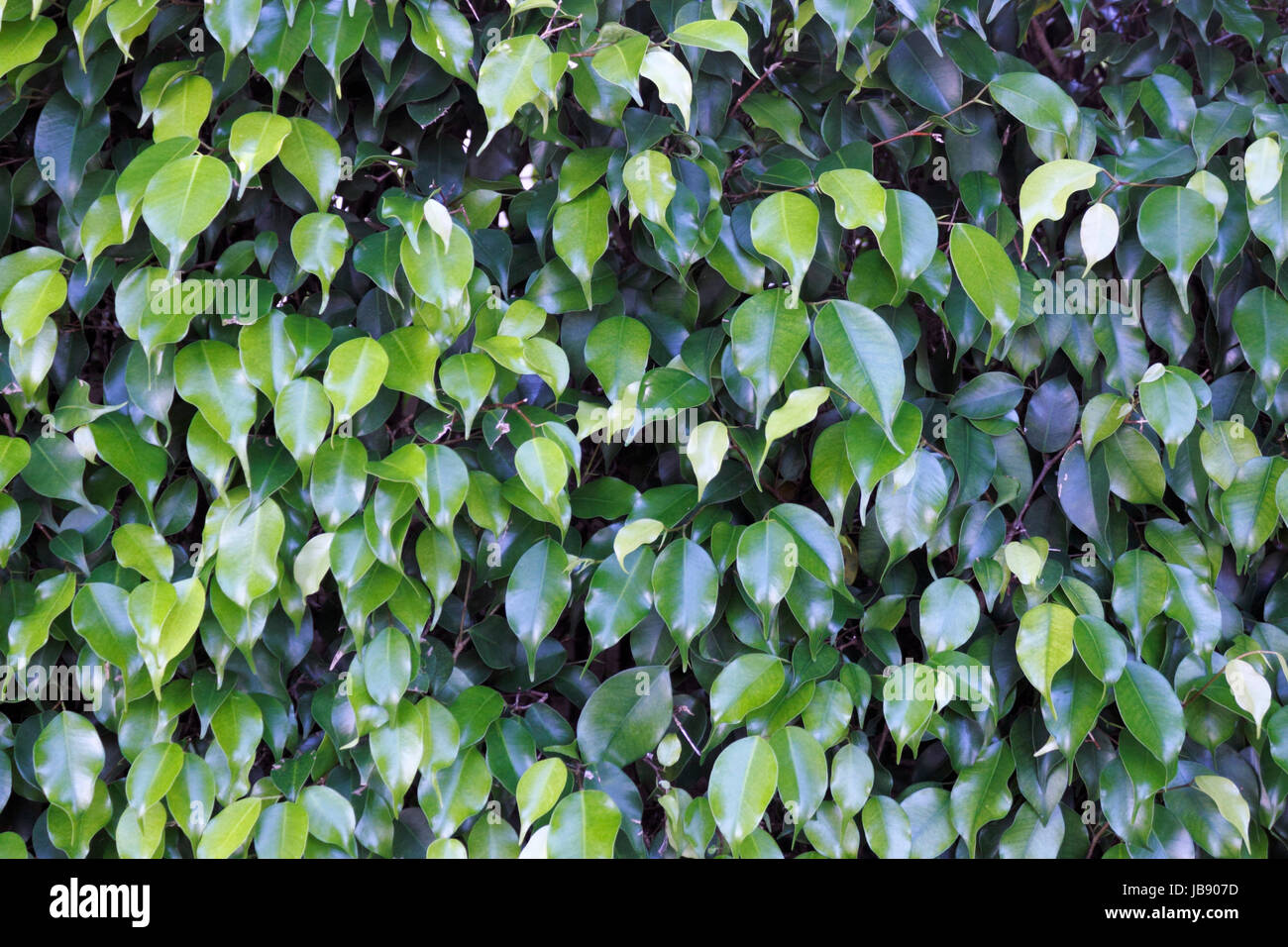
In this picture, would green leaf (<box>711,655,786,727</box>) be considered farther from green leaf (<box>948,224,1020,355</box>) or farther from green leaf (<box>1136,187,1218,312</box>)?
green leaf (<box>1136,187,1218,312</box>)

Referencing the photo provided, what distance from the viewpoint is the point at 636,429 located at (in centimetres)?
96

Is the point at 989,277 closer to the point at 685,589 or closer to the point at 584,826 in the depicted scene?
the point at 685,589

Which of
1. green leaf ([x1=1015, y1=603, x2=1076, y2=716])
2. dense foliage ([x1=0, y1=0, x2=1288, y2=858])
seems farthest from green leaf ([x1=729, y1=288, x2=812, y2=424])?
green leaf ([x1=1015, y1=603, x2=1076, y2=716])

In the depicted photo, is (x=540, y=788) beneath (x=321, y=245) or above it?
beneath

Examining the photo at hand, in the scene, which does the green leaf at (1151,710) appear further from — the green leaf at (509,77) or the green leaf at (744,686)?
the green leaf at (509,77)

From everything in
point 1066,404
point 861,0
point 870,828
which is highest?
point 861,0

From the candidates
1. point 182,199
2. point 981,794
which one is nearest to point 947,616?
point 981,794

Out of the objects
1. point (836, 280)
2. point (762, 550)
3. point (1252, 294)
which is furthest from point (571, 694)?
point (1252, 294)

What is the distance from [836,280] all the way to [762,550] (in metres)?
0.36

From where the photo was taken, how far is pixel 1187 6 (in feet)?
→ 3.50

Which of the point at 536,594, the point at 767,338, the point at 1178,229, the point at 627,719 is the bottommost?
the point at 627,719

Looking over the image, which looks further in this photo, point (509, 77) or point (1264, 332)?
point (1264, 332)

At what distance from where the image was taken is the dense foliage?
0.96 metres
